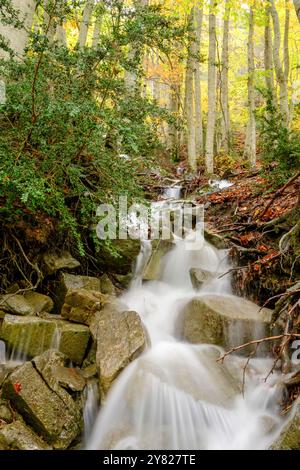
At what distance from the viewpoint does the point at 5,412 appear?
3.46 metres

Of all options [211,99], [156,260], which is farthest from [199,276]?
[211,99]

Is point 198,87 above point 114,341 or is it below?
above

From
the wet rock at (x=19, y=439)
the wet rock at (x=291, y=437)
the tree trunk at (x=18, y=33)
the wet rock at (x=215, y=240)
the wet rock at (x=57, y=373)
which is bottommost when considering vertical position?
the wet rock at (x=19, y=439)

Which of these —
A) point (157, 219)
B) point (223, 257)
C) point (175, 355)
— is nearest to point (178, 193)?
point (157, 219)

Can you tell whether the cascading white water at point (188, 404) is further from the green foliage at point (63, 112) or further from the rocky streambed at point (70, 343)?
the green foliage at point (63, 112)

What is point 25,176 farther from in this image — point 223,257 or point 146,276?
point 223,257

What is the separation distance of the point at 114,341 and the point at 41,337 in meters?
0.93

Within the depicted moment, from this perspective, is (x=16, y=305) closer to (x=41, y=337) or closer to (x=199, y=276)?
(x=41, y=337)

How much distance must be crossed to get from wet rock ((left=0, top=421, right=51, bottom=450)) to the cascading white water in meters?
0.62

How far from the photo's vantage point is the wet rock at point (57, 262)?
5297 mm

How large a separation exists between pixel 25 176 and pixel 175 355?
2.97 m

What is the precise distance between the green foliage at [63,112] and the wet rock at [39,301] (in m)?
1.11

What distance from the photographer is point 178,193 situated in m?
11.1

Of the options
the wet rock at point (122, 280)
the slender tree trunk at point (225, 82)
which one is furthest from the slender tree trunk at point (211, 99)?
the wet rock at point (122, 280)
